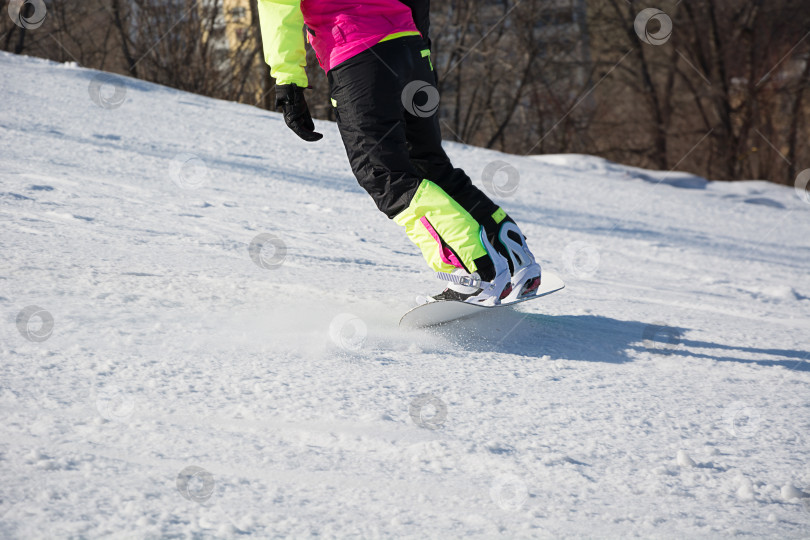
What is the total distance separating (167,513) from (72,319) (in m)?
0.85

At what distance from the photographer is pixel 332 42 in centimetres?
195

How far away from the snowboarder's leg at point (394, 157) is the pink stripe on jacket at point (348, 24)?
0.10ft

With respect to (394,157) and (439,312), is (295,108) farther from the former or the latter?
(439,312)

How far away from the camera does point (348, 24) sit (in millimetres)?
1916

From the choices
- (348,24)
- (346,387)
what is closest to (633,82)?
(348,24)

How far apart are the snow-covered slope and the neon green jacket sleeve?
66 centimetres

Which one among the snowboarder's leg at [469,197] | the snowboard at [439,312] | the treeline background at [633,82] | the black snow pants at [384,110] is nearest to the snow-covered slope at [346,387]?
the snowboard at [439,312]

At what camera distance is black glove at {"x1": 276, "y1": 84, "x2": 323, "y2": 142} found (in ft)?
6.38

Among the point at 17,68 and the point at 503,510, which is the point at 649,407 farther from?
the point at 17,68

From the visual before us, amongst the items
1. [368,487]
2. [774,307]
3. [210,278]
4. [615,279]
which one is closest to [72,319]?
[210,278]

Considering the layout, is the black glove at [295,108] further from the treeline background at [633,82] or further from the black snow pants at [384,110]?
the treeline background at [633,82]

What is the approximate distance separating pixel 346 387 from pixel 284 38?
3.20ft

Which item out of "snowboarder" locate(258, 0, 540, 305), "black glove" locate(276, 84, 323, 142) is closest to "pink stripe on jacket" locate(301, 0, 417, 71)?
"snowboarder" locate(258, 0, 540, 305)

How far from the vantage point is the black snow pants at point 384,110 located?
1.90m
